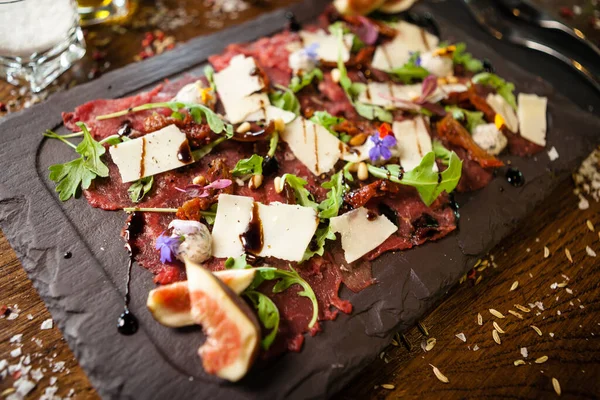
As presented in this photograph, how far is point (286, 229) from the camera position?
2.83 metres

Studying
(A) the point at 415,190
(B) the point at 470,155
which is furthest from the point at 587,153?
(A) the point at 415,190

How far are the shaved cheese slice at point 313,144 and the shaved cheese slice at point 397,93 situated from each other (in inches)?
22.2

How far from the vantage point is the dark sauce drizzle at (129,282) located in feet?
8.13

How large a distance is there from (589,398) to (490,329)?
0.63 meters

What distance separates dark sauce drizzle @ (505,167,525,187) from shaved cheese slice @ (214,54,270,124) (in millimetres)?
1812

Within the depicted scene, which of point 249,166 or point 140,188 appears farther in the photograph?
point 249,166

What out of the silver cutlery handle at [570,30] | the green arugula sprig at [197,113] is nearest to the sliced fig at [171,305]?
the green arugula sprig at [197,113]

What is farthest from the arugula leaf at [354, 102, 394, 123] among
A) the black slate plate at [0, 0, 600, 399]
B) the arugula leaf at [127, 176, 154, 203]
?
the arugula leaf at [127, 176, 154, 203]

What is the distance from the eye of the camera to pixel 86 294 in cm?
257

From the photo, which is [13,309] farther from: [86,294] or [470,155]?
[470,155]

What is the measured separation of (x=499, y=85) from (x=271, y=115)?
1.97m

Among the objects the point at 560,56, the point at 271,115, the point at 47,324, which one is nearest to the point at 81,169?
the point at 47,324

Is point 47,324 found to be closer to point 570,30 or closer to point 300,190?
point 300,190

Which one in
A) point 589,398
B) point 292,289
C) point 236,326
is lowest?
point 589,398
